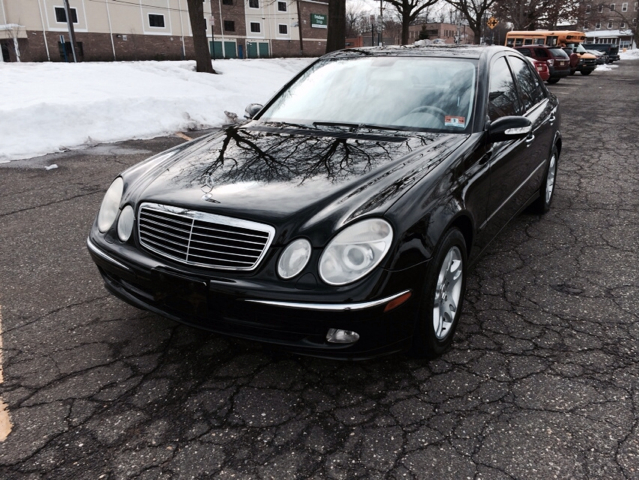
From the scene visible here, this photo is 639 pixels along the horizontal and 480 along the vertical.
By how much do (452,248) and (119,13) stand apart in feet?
165

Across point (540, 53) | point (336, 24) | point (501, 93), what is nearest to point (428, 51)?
point (501, 93)

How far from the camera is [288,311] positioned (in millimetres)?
2242

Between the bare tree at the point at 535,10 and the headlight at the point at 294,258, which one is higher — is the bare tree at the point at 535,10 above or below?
above

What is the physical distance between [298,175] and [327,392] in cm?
109

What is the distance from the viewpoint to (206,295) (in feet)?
7.77

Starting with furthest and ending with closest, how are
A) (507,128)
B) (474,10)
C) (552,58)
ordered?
(474,10) < (552,58) < (507,128)

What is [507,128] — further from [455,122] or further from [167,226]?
[167,226]

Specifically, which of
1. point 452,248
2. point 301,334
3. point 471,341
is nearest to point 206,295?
point 301,334

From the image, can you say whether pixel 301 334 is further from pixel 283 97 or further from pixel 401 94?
pixel 283 97

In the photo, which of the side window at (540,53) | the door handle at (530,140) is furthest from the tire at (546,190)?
the side window at (540,53)

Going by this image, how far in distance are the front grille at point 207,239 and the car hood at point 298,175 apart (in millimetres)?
44

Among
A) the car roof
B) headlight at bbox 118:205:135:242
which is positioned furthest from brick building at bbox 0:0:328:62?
headlight at bbox 118:205:135:242

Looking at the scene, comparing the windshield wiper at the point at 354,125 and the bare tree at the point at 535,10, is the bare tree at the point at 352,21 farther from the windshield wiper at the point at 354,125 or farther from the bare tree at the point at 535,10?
the windshield wiper at the point at 354,125

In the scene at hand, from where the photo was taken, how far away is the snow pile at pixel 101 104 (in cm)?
853
